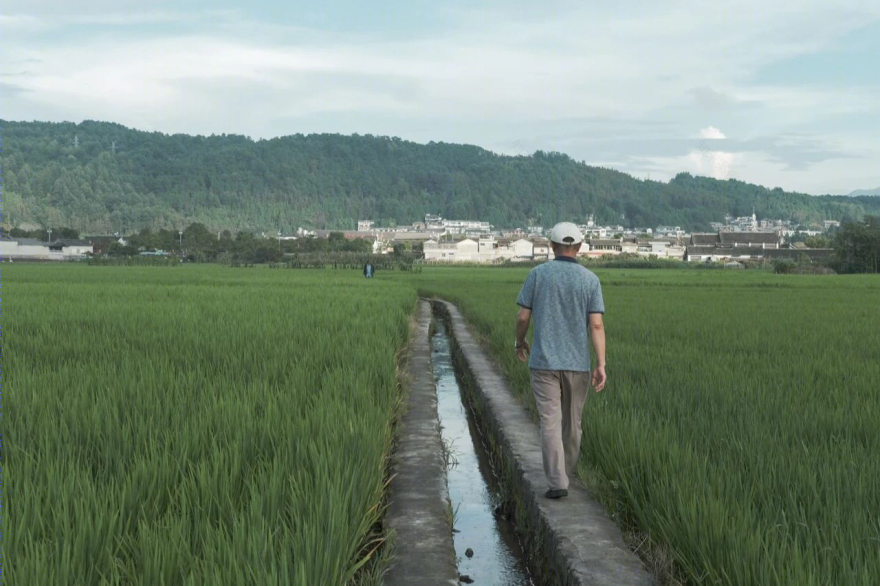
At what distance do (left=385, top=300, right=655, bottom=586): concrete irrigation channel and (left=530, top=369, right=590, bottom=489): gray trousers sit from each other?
6.0 inches

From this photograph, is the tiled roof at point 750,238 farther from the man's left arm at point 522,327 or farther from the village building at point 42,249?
the man's left arm at point 522,327

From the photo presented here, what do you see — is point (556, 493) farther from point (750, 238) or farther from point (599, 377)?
point (750, 238)

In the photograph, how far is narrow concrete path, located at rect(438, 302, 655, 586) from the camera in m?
2.99

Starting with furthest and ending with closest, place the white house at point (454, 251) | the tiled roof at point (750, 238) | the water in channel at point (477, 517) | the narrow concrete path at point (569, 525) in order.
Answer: the tiled roof at point (750, 238) → the white house at point (454, 251) → the water in channel at point (477, 517) → the narrow concrete path at point (569, 525)

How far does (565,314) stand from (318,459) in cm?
145

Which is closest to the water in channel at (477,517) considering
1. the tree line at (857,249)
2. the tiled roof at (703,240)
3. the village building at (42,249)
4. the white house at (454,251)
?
the tree line at (857,249)

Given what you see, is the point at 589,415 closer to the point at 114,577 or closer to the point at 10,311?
the point at 114,577

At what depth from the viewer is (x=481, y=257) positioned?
10419cm

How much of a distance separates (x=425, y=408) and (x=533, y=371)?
254cm

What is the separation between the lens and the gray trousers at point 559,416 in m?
3.93

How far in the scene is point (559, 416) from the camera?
13.2ft

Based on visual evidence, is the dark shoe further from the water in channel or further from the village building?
the village building

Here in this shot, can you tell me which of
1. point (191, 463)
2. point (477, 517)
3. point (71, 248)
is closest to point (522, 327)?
point (477, 517)

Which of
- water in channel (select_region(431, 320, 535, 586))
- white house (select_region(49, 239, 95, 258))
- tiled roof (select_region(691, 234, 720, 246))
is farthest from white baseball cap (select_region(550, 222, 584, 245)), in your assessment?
tiled roof (select_region(691, 234, 720, 246))
